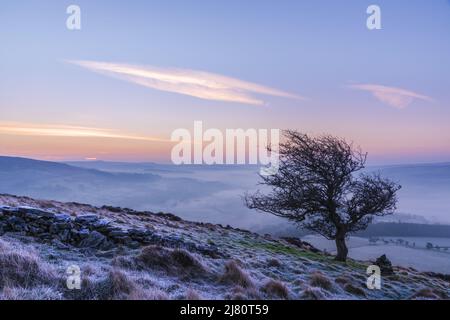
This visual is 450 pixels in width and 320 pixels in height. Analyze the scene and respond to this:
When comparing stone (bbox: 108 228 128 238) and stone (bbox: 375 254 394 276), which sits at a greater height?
stone (bbox: 108 228 128 238)

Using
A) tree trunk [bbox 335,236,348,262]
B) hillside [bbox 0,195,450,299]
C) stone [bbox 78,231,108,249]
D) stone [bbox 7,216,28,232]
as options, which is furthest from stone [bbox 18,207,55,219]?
tree trunk [bbox 335,236,348,262]

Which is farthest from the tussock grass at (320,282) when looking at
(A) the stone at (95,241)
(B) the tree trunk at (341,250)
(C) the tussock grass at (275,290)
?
(B) the tree trunk at (341,250)

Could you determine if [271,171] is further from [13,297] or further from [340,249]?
[13,297]

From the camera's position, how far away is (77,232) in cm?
1392

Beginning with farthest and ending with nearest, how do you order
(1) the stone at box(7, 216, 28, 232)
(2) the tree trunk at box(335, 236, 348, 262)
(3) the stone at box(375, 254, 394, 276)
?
(2) the tree trunk at box(335, 236, 348, 262) → (3) the stone at box(375, 254, 394, 276) → (1) the stone at box(7, 216, 28, 232)

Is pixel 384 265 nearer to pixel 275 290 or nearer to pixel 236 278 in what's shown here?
pixel 275 290

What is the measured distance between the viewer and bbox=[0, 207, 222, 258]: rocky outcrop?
44.4 feet

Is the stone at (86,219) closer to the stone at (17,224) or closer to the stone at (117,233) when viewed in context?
the stone at (117,233)

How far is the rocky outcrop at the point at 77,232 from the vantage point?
13.5 metres

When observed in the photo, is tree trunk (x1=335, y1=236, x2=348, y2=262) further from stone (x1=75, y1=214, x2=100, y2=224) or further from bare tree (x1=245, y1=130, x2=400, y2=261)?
stone (x1=75, y1=214, x2=100, y2=224)

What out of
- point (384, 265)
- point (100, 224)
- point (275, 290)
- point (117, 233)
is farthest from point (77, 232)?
point (384, 265)
